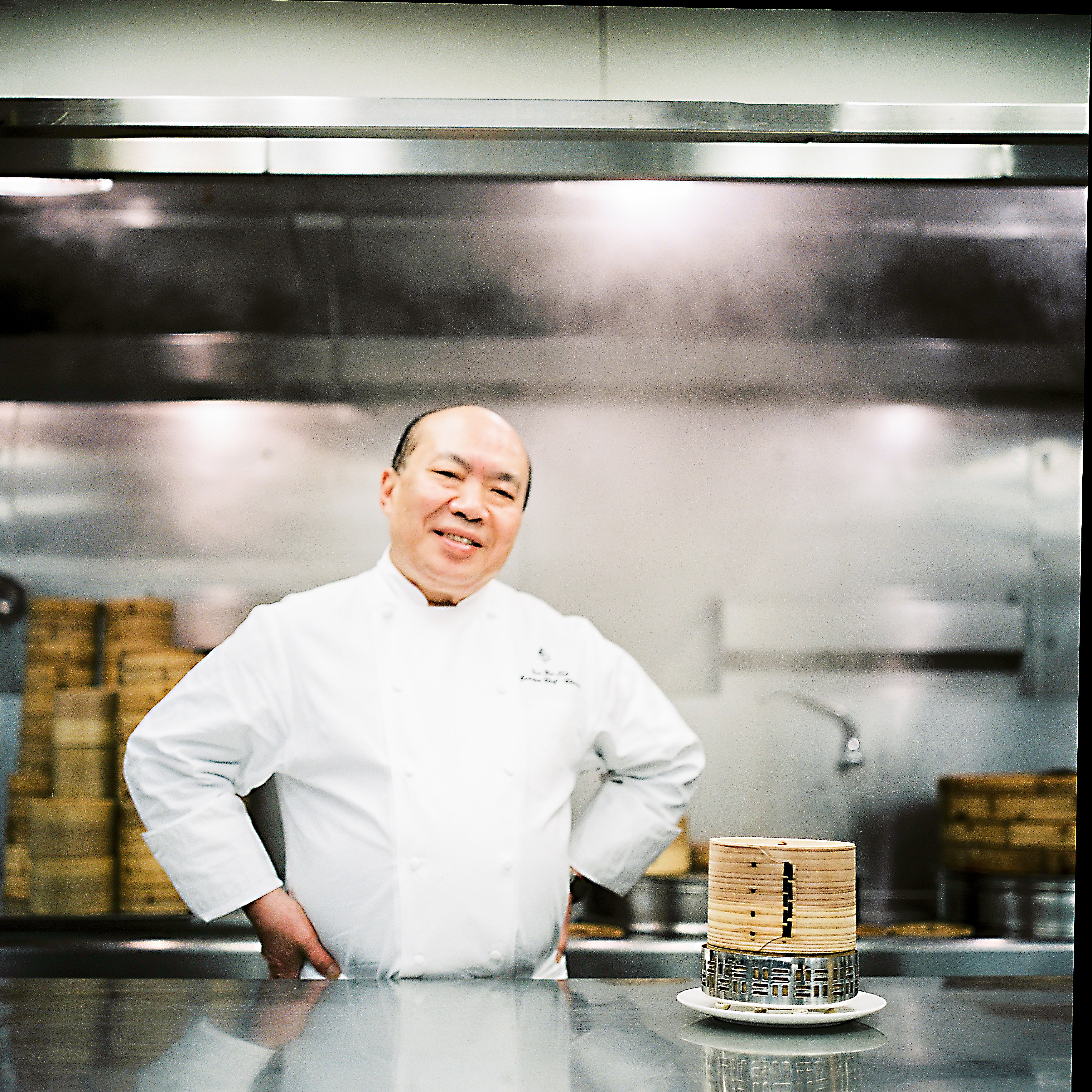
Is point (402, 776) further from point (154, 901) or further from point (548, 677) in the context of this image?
point (154, 901)

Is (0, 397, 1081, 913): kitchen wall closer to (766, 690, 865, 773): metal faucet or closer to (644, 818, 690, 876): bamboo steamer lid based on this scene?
(766, 690, 865, 773): metal faucet

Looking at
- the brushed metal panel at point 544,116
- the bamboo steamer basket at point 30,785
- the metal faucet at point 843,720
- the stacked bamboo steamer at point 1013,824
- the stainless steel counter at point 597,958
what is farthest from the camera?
the metal faucet at point 843,720

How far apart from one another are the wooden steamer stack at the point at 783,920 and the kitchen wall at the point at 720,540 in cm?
188

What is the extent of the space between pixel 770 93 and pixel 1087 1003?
65.2 inches

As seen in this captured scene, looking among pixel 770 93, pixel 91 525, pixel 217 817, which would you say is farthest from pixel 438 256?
pixel 217 817

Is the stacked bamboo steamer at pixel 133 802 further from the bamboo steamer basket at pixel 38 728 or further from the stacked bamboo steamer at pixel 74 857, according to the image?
the bamboo steamer basket at pixel 38 728

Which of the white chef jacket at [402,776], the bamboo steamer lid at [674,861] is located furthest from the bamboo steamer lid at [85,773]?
the bamboo steamer lid at [674,861]

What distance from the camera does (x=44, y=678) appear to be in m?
2.90

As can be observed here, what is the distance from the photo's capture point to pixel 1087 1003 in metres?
0.62

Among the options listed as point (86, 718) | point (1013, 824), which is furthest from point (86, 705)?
point (1013, 824)

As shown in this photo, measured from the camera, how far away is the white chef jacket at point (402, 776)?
1.80 meters

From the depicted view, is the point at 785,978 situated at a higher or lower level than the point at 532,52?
lower

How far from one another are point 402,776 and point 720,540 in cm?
145

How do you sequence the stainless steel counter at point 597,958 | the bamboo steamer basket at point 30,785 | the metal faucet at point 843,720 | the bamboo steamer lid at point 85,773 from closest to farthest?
1. the stainless steel counter at point 597,958
2. the bamboo steamer lid at point 85,773
3. the bamboo steamer basket at point 30,785
4. the metal faucet at point 843,720
